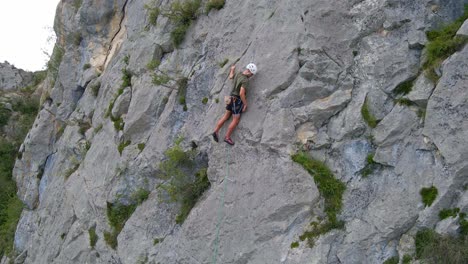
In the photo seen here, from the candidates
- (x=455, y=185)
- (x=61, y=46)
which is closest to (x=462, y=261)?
(x=455, y=185)

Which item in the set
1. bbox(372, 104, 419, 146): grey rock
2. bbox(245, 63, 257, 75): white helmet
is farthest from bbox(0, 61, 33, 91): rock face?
bbox(372, 104, 419, 146): grey rock

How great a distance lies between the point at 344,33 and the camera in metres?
12.1

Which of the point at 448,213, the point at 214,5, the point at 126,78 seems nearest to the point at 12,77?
the point at 126,78

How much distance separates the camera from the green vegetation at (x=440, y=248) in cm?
881

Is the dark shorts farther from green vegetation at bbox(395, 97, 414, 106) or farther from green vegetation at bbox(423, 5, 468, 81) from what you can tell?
green vegetation at bbox(423, 5, 468, 81)

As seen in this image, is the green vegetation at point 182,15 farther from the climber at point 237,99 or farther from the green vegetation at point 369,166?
the green vegetation at point 369,166

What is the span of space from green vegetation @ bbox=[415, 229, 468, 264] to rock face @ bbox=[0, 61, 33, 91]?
103 ft

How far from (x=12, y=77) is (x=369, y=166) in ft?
100

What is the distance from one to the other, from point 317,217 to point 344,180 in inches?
40.9

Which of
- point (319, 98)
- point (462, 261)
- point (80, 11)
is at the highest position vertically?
point (80, 11)

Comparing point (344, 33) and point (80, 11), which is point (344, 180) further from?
point (80, 11)

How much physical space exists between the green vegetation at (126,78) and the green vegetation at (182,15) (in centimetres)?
260

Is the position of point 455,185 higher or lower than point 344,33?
lower

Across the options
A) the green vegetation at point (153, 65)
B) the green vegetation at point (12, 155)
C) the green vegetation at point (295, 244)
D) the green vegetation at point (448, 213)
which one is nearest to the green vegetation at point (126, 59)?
the green vegetation at point (153, 65)
